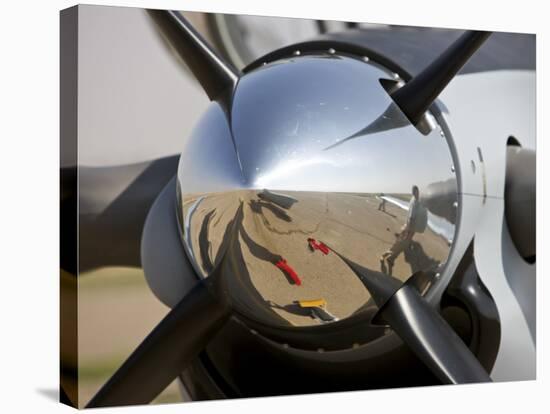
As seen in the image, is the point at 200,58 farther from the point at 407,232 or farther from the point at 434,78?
the point at 407,232

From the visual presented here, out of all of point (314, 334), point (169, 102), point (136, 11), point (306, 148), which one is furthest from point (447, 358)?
point (136, 11)

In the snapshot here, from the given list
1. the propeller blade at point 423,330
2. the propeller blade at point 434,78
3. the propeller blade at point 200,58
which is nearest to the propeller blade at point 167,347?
the propeller blade at point 423,330

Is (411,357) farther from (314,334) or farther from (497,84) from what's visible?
(497,84)

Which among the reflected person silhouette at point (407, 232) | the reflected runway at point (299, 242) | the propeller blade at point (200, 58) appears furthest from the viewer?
the propeller blade at point (200, 58)

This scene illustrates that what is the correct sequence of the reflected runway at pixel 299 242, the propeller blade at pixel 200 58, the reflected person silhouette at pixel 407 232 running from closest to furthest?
1. the reflected runway at pixel 299 242
2. the reflected person silhouette at pixel 407 232
3. the propeller blade at pixel 200 58

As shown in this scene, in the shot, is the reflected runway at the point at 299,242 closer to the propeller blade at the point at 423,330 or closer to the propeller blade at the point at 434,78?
the propeller blade at the point at 423,330

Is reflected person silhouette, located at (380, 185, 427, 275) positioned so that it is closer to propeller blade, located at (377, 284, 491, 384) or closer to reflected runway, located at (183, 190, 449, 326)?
reflected runway, located at (183, 190, 449, 326)
